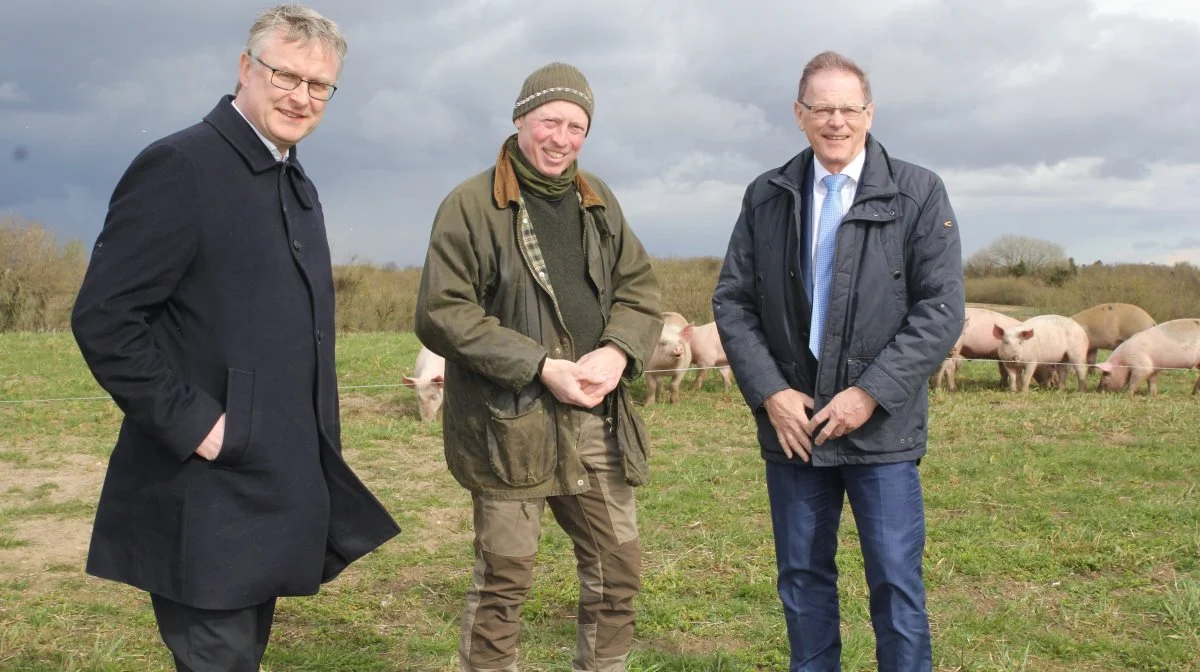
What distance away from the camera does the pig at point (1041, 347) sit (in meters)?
12.7

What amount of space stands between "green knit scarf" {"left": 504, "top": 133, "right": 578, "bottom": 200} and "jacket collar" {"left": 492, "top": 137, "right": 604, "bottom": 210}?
0.06 feet

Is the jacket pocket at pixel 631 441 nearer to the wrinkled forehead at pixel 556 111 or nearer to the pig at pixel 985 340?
the wrinkled forehead at pixel 556 111

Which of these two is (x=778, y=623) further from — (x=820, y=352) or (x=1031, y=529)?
(x=1031, y=529)

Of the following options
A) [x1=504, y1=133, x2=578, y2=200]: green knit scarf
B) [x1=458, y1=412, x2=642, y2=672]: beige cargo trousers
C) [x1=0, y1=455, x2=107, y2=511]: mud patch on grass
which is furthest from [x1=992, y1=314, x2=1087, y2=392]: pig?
[x1=504, y1=133, x2=578, y2=200]: green knit scarf

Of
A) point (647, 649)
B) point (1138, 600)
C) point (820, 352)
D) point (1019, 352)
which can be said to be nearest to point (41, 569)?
point (647, 649)

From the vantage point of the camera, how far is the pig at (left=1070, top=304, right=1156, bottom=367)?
50.1ft

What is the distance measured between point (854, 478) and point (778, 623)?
1.50 meters

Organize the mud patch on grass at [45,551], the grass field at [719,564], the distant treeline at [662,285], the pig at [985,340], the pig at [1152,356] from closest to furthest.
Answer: the grass field at [719,564], the mud patch on grass at [45,551], the pig at [1152,356], the pig at [985,340], the distant treeline at [662,285]

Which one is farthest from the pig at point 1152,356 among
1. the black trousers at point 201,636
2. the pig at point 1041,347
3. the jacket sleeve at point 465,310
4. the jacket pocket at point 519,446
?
the black trousers at point 201,636

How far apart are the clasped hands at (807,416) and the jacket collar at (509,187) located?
2.76 feet

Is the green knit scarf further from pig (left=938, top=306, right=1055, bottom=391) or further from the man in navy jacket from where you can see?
pig (left=938, top=306, right=1055, bottom=391)

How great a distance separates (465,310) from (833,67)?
1317 millimetres

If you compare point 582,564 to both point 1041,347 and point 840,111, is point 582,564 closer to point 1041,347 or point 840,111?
point 840,111

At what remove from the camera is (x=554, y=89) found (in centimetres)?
297
